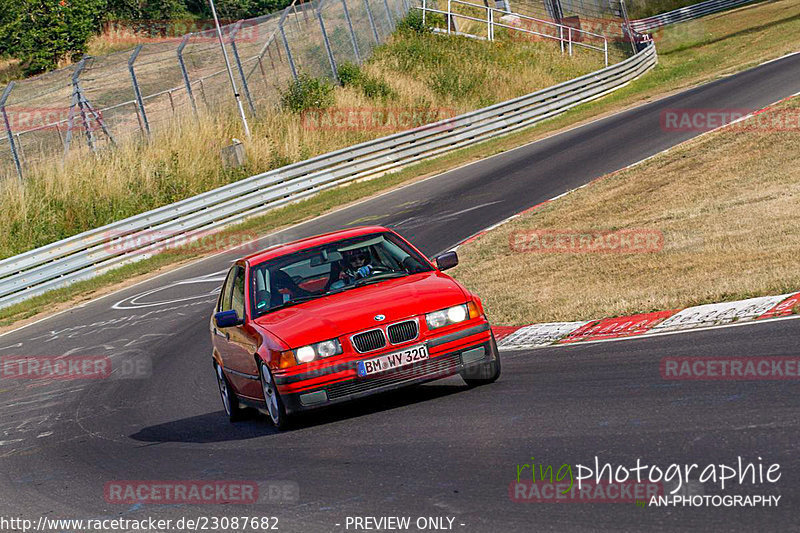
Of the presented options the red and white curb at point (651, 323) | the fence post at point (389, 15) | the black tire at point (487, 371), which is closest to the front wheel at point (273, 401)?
the black tire at point (487, 371)

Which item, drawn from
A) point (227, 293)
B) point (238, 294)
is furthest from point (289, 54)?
point (238, 294)

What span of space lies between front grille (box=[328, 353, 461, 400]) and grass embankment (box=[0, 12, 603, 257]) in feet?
64.6

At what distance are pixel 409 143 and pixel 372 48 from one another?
10.8m

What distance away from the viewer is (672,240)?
14.4m

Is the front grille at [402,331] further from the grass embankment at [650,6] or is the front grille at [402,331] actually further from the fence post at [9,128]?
the grass embankment at [650,6]

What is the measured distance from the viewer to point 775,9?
5853 centimetres

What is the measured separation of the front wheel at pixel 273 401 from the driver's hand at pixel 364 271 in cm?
124

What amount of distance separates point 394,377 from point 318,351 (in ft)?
1.97

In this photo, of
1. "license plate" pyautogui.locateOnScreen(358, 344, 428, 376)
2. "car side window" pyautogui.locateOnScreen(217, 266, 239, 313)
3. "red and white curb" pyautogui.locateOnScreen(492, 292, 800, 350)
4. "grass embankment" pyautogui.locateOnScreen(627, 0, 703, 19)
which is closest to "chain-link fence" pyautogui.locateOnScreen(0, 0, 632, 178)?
"car side window" pyautogui.locateOnScreen(217, 266, 239, 313)

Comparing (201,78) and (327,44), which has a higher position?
(201,78)

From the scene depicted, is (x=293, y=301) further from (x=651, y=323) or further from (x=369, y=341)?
(x=651, y=323)

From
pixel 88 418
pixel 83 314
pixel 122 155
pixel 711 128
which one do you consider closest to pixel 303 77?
pixel 122 155

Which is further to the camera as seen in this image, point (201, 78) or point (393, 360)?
point (201, 78)

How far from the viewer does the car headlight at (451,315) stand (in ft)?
26.3
